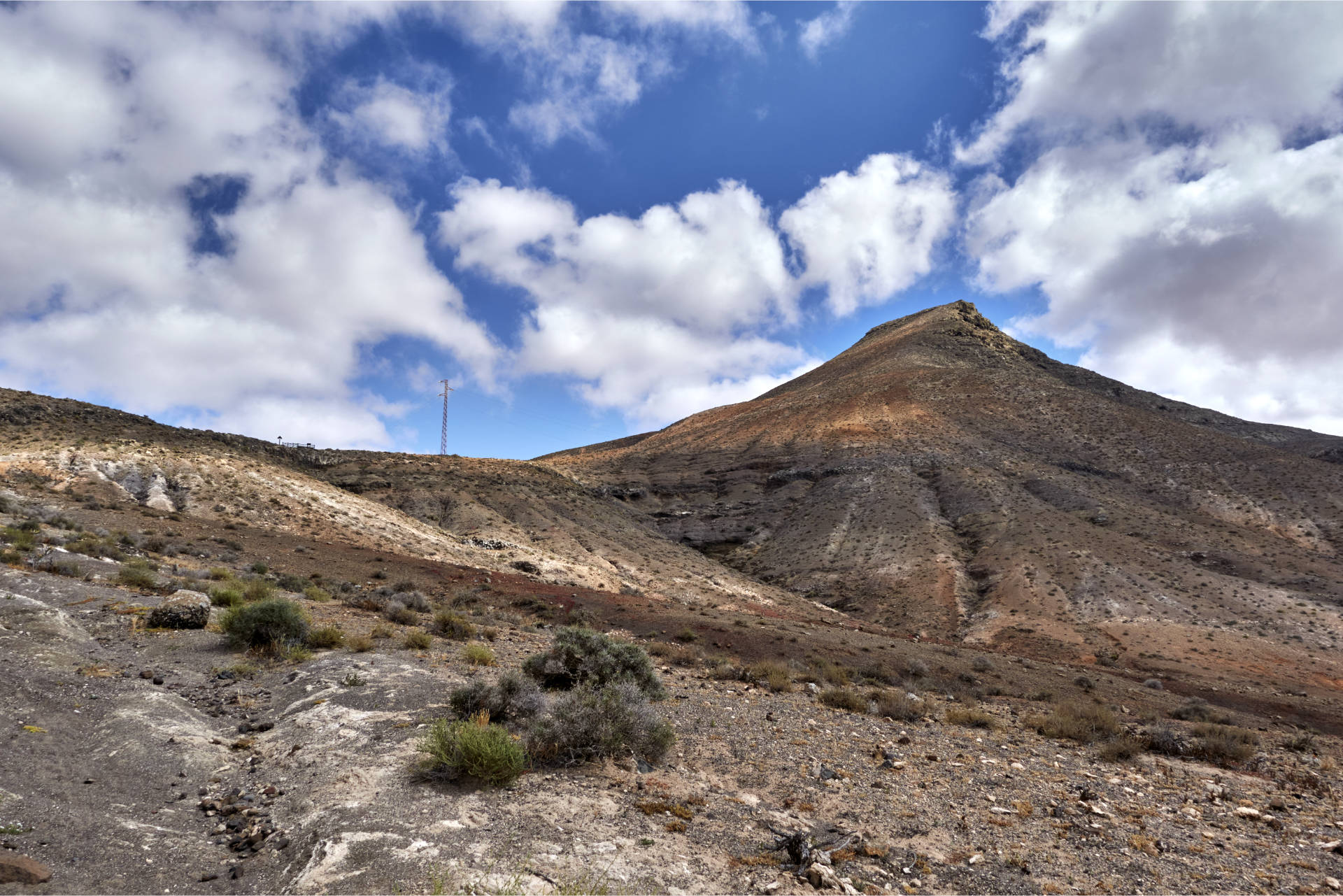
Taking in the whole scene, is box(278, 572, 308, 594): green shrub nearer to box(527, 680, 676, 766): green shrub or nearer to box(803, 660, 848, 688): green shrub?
box(527, 680, 676, 766): green shrub

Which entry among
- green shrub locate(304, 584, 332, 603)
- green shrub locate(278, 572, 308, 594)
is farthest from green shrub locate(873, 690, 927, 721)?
green shrub locate(278, 572, 308, 594)

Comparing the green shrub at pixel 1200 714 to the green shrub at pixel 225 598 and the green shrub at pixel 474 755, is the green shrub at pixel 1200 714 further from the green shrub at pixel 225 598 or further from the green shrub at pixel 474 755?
the green shrub at pixel 225 598

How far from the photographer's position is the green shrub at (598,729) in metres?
7.02

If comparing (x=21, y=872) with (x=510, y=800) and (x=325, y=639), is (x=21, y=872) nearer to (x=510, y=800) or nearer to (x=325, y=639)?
(x=510, y=800)

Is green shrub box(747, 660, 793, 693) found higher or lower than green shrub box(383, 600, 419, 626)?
lower

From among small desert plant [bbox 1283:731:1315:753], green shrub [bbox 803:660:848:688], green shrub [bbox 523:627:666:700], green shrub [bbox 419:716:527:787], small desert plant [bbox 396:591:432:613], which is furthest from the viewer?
small desert plant [bbox 396:591:432:613]

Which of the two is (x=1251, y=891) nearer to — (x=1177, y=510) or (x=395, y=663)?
(x=395, y=663)

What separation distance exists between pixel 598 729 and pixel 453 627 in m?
8.16

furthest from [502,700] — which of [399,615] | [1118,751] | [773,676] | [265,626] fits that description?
[1118,751]

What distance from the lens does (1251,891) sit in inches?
224

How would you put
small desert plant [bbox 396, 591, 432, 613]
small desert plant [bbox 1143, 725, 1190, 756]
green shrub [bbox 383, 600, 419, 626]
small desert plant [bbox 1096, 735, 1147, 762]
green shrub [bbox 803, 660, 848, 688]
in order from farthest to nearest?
small desert plant [bbox 396, 591, 432, 613] → green shrub [bbox 803, 660, 848, 688] → green shrub [bbox 383, 600, 419, 626] → small desert plant [bbox 1143, 725, 1190, 756] → small desert plant [bbox 1096, 735, 1147, 762]

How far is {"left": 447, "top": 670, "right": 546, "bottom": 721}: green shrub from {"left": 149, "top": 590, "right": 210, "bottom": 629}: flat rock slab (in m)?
6.04

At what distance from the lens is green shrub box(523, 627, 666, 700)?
1017cm

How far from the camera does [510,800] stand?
19.3 feet
